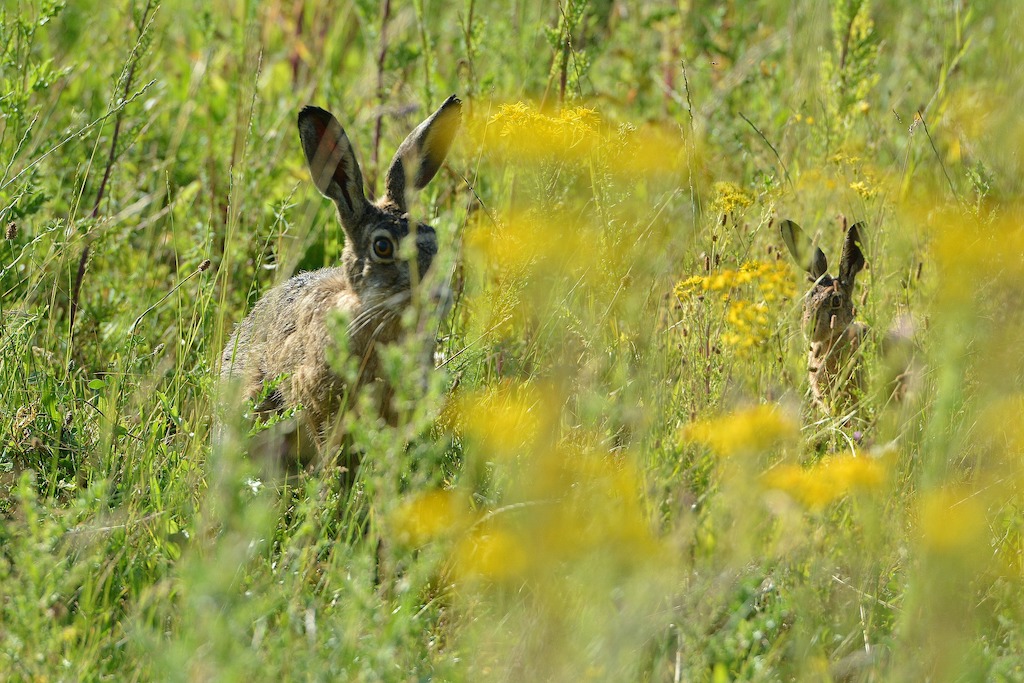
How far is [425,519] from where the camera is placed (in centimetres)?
277

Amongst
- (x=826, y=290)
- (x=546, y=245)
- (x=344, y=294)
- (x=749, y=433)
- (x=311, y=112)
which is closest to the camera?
(x=749, y=433)

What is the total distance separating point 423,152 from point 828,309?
5.41 feet

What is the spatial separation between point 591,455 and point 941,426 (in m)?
0.90

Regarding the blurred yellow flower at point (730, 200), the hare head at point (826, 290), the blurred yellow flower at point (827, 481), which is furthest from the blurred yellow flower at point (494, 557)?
the hare head at point (826, 290)

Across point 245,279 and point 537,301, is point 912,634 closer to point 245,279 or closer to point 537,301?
point 537,301

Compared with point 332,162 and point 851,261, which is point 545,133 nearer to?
point 332,162

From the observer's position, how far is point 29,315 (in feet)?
12.6

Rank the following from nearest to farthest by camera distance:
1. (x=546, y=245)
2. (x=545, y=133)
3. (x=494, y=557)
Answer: (x=494, y=557), (x=546, y=245), (x=545, y=133)

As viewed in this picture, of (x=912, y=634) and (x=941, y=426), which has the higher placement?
(x=941, y=426)

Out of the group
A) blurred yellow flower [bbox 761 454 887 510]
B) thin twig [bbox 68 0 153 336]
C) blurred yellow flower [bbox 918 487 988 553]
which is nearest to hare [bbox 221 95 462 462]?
thin twig [bbox 68 0 153 336]

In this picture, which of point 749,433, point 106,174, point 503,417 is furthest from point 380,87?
point 749,433

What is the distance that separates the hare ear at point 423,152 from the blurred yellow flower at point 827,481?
1.95 metres

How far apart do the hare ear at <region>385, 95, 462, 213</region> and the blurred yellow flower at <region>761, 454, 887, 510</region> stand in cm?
195

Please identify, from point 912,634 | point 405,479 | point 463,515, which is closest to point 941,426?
point 912,634
